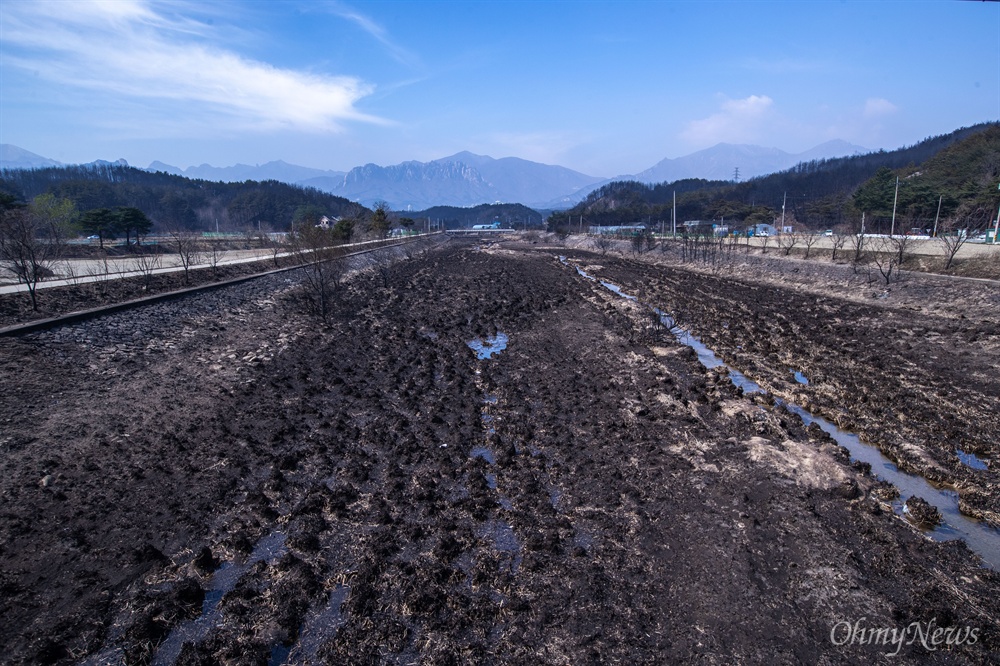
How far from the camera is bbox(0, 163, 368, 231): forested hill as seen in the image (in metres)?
86.8

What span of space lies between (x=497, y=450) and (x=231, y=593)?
4428 millimetres

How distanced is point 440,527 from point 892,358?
13661mm

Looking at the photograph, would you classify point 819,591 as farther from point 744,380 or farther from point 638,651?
point 744,380

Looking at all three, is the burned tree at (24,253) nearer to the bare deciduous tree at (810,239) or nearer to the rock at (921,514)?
the rock at (921,514)

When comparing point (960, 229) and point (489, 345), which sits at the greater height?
point (960, 229)

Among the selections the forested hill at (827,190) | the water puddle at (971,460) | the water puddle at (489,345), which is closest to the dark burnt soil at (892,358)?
the water puddle at (971,460)

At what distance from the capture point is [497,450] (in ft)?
28.1

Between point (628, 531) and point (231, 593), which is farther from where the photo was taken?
point (628, 531)

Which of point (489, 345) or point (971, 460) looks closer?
point (971, 460)

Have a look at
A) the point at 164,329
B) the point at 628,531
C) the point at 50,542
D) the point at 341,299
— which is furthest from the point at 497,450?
the point at 341,299

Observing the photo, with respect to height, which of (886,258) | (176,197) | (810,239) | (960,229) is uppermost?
(176,197)

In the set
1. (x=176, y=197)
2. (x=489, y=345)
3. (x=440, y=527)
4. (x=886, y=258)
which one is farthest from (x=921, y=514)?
(x=176, y=197)

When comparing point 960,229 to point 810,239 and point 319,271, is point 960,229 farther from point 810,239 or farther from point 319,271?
point 319,271

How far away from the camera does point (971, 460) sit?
8.13m
